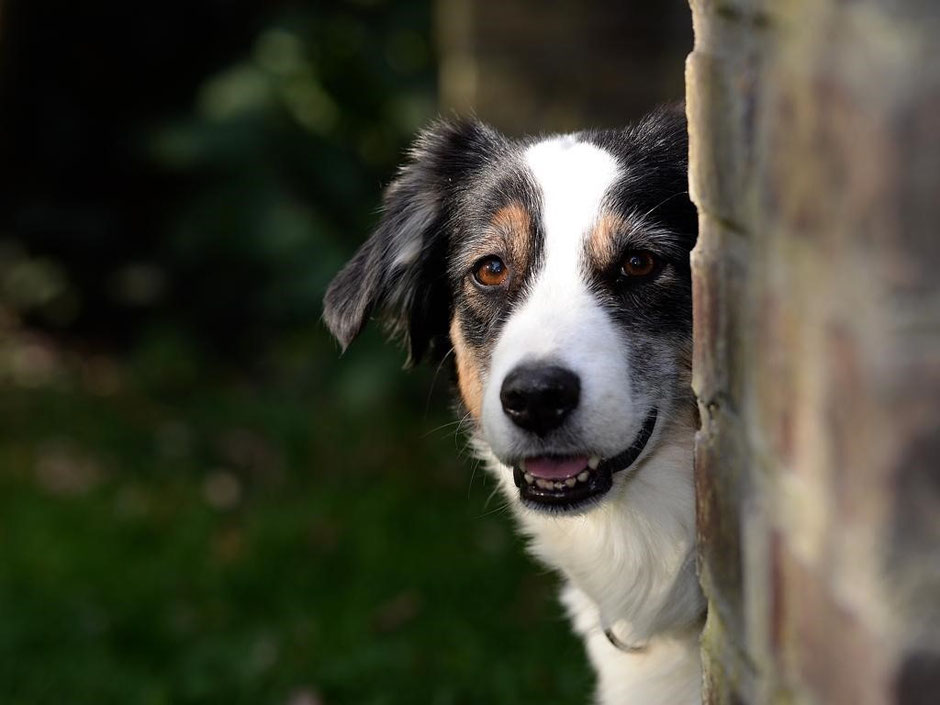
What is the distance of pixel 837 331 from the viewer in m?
1.22

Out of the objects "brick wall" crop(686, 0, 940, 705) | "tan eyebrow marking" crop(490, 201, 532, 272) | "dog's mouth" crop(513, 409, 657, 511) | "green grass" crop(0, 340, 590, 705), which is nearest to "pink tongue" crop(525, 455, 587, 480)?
"dog's mouth" crop(513, 409, 657, 511)

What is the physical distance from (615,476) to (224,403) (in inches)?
173

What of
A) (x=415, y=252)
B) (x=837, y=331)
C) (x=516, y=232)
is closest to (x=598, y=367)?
(x=516, y=232)

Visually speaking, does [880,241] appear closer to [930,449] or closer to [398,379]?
[930,449]

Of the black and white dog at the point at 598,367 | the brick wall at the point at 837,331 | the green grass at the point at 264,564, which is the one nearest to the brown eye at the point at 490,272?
the black and white dog at the point at 598,367

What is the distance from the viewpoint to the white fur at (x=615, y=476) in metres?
2.42

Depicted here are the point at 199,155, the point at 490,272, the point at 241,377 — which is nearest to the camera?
the point at 490,272

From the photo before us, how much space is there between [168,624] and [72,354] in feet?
12.5

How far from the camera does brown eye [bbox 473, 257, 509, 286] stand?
278 centimetres

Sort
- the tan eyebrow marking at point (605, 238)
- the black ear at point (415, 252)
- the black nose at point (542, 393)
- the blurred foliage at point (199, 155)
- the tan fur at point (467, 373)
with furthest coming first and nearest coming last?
the blurred foliage at point (199, 155) → the black ear at point (415, 252) → the tan fur at point (467, 373) → the tan eyebrow marking at point (605, 238) → the black nose at point (542, 393)

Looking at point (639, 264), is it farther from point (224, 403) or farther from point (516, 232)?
point (224, 403)

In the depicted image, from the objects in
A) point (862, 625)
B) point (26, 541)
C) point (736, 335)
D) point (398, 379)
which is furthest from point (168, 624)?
point (862, 625)

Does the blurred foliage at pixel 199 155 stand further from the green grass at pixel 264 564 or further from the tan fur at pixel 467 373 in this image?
the tan fur at pixel 467 373

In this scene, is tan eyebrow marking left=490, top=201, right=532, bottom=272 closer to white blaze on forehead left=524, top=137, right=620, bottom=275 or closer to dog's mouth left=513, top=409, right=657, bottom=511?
white blaze on forehead left=524, top=137, right=620, bottom=275
